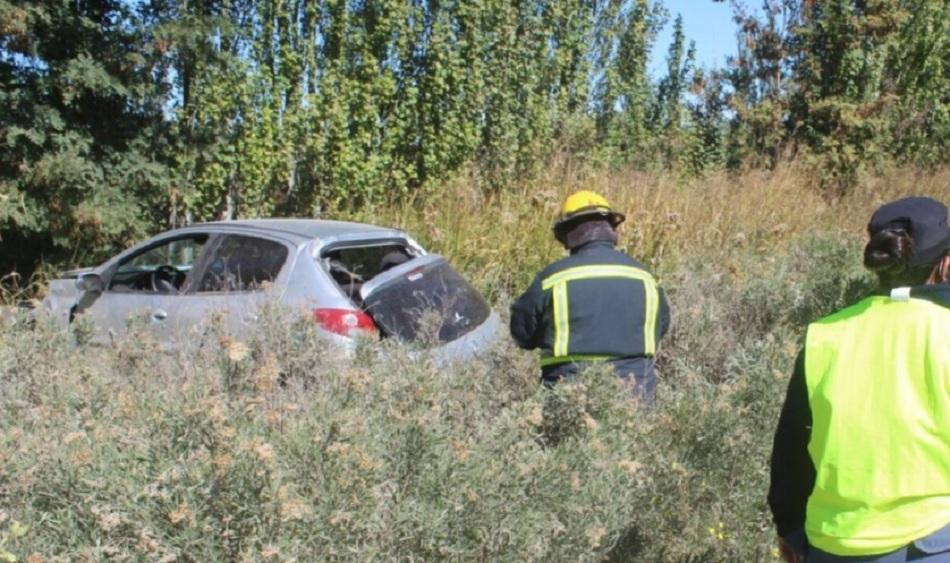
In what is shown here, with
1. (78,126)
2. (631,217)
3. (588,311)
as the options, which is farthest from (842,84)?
(588,311)

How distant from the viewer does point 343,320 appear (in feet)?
19.8

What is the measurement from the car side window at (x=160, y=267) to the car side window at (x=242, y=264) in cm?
31

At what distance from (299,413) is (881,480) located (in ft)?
5.81

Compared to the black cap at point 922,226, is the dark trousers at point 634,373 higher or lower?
lower

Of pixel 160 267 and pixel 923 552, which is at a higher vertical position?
pixel 160 267

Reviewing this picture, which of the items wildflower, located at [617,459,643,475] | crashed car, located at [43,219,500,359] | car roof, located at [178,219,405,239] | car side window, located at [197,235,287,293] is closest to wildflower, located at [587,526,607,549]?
wildflower, located at [617,459,643,475]

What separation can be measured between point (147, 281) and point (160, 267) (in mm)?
151

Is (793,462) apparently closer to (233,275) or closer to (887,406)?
(887,406)

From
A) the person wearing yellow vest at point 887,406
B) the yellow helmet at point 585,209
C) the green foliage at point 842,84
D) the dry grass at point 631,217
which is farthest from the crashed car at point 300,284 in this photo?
the green foliage at point 842,84

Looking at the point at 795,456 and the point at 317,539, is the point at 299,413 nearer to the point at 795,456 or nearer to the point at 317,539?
the point at 317,539

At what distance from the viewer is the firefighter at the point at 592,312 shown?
437 centimetres

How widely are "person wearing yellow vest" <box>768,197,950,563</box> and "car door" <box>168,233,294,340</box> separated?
411 cm

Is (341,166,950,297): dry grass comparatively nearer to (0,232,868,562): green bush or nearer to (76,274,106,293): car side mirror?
(76,274,106,293): car side mirror

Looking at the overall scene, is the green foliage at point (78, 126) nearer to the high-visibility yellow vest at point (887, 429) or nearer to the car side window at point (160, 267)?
the car side window at point (160, 267)
